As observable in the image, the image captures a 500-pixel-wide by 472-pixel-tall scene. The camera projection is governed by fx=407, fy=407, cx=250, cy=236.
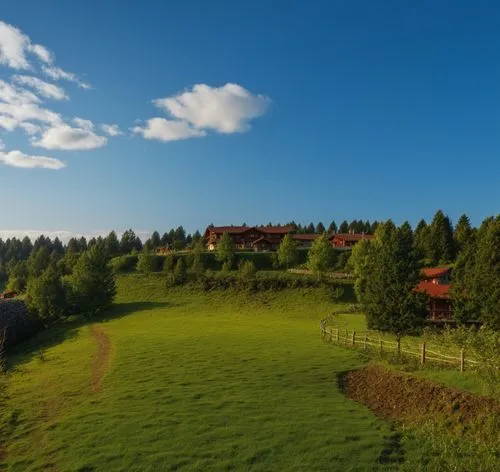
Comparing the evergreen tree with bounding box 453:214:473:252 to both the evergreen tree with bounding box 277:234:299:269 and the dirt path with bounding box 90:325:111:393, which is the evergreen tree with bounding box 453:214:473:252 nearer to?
the evergreen tree with bounding box 277:234:299:269

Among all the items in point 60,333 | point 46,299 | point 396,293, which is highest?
point 396,293

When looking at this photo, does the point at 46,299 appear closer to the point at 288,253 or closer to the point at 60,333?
the point at 60,333

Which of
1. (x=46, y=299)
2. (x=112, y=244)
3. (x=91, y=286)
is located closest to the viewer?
(x=46, y=299)

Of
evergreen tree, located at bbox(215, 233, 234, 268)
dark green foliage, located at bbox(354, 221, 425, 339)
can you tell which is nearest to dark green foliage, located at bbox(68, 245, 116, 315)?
evergreen tree, located at bbox(215, 233, 234, 268)

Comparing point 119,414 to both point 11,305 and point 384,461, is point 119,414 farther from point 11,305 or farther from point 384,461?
point 11,305

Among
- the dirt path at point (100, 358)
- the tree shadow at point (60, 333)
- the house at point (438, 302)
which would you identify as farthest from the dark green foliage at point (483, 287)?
the tree shadow at point (60, 333)

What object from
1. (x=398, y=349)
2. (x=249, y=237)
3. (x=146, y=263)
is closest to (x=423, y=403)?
(x=398, y=349)
